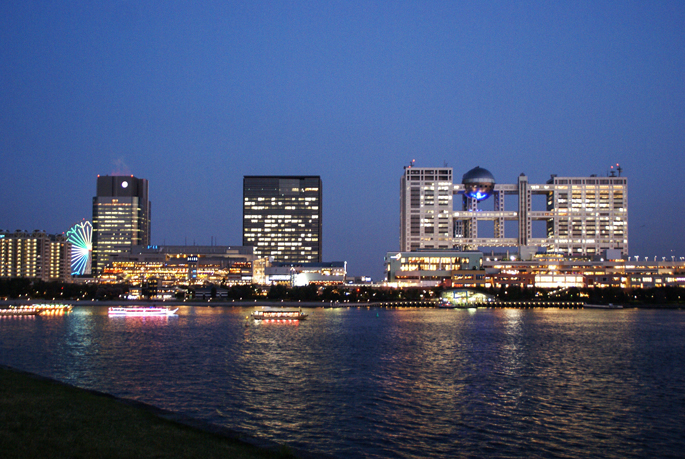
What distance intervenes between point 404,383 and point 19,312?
397ft

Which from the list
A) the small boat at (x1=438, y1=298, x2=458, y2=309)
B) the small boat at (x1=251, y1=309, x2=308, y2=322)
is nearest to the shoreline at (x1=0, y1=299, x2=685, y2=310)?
the small boat at (x1=438, y1=298, x2=458, y2=309)

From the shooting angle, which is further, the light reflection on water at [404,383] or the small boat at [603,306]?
the small boat at [603,306]

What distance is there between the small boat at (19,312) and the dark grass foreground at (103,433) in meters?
120

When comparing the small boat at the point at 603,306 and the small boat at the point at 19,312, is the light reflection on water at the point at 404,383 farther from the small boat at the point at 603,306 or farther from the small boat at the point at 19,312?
the small boat at the point at 603,306

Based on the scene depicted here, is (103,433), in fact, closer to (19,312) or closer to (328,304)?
(19,312)

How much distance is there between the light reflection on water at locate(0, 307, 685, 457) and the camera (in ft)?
101

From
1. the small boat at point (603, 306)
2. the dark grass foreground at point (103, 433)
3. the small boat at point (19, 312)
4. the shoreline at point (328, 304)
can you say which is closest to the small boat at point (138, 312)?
the small boat at point (19, 312)

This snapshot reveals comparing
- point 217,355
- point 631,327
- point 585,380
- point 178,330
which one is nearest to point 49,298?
point 178,330

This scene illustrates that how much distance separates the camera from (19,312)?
5408 inches

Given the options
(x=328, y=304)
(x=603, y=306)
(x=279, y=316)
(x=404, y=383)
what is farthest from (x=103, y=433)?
(x=603, y=306)

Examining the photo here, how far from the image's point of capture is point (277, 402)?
38406 millimetres

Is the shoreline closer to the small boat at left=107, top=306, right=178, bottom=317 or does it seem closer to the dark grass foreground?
the small boat at left=107, top=306, right=178, bottom=317

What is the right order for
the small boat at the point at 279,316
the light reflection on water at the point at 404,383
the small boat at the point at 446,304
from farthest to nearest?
the small boat at the point at 446,304
the small boat at the point at 279,316
the light reflection on water at the point at 404,383

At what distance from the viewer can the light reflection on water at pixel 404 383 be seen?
3066cm
